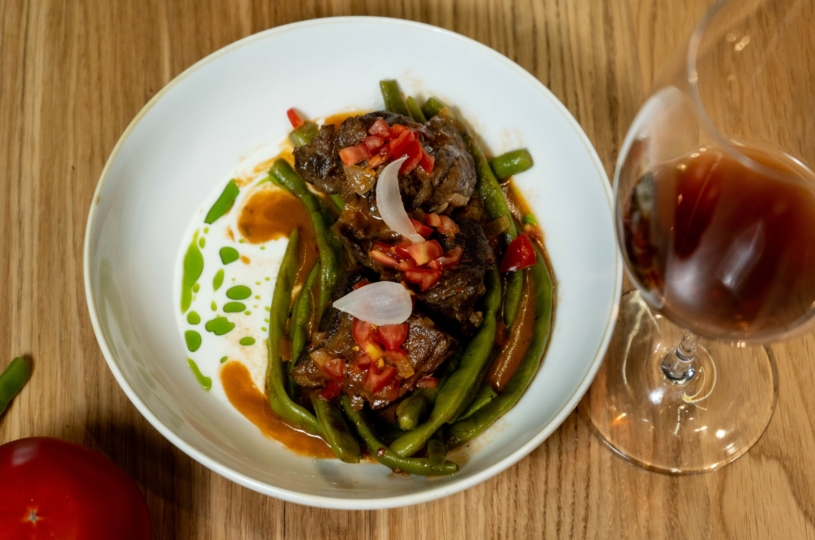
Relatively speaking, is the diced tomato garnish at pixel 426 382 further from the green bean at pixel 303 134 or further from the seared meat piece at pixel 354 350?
the green bean at pixel 303 134

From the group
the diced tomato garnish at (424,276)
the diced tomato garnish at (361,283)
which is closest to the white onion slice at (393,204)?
the diced tomato garnish at (424,276)

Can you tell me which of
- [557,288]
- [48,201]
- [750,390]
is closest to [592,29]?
[557,288]

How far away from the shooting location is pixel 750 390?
274 centimetres

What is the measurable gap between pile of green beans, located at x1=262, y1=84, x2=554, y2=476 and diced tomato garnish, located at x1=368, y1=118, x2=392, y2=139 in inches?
12.0

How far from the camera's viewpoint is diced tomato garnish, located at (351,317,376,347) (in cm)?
261

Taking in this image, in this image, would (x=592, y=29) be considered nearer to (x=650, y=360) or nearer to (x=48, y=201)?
(x=650, y=360)

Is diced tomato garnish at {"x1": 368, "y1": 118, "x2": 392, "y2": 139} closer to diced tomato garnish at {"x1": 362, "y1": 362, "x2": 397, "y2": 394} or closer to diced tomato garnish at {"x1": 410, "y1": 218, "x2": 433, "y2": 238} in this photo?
diced tomato garnish at {"x1": 410, "y1": 218, "x2": 433, "y2": 238}

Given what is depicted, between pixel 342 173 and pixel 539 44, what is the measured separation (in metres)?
1.35

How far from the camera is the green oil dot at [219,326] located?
2.94 metres

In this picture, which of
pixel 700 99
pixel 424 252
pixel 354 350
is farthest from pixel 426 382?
pixel 700 99

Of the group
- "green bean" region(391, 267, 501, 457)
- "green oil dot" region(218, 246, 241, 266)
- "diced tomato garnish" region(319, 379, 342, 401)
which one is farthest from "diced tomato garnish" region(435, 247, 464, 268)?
"green oil dot" region(218, 246, 241, 266)

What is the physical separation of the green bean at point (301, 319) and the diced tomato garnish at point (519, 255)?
35.5 inches

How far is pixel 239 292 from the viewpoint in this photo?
9.89 ft

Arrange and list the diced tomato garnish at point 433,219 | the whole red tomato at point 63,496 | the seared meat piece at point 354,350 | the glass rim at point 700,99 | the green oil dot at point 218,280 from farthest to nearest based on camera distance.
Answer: the green oil dot at point 218,280
the diced tomato garnish at point 433,219
the seared meat piece at point 354,350
the whole red tomato at point 63,496
the glass rim at point 700,99
